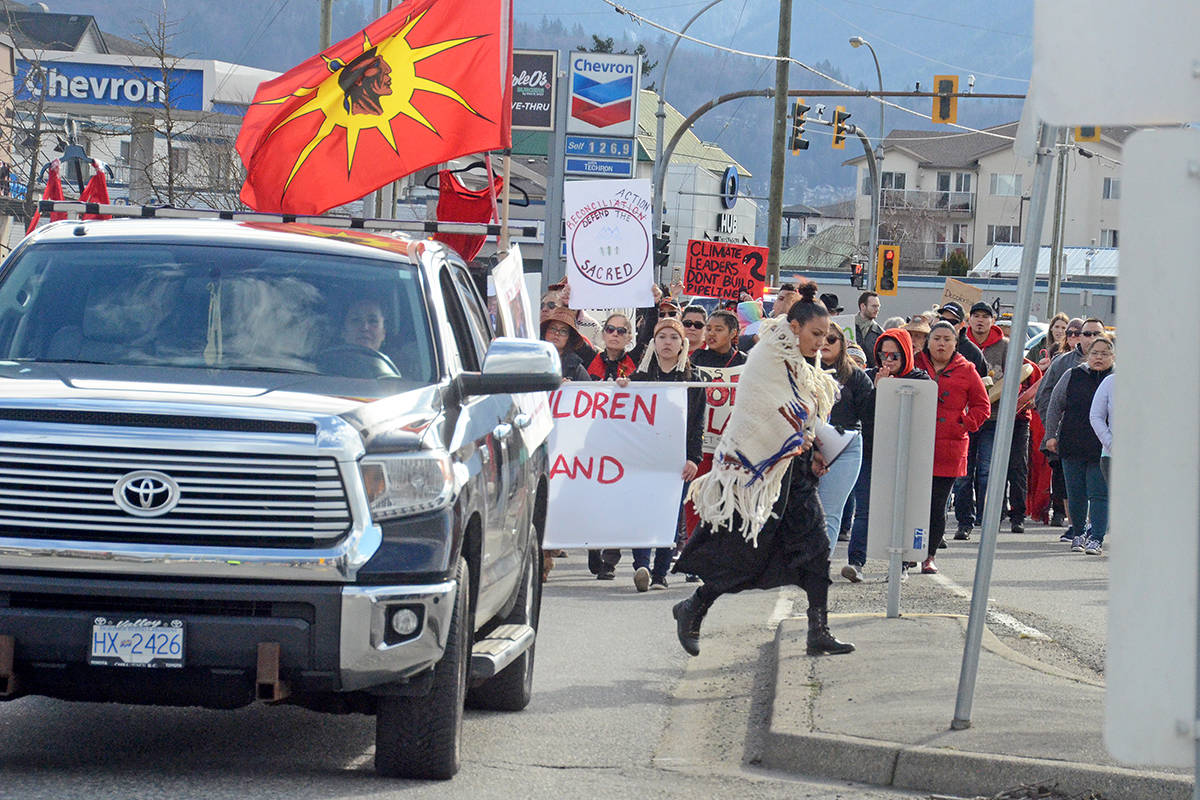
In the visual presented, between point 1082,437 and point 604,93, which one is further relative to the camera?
point 604,93

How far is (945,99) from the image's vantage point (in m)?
37.6

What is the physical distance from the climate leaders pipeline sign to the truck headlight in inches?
741

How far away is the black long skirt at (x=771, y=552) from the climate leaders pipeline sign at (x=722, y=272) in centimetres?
1533

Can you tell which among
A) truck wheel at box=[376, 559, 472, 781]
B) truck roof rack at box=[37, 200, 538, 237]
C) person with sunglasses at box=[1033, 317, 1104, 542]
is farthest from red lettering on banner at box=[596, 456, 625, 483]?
truck wheel at box=[376, 559, 472, 781]

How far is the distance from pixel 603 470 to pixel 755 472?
3.58 m

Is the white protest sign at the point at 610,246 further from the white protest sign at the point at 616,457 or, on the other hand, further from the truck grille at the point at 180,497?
the truck grille at the point at 180,497

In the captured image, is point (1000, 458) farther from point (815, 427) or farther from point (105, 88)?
point (105, 88)

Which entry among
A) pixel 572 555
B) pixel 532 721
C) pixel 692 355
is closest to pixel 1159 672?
pixel 532 721

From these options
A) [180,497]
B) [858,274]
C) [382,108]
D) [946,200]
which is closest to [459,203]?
[382,108]

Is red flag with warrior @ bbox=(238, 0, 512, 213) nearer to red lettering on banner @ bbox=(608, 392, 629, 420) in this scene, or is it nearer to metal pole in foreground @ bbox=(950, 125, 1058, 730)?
red lettering on banner @ bbox=(608, 392, 629, 420)

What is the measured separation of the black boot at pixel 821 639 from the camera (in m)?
8.73

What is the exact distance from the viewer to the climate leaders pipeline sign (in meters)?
24.5

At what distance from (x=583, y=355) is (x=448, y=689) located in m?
8.00

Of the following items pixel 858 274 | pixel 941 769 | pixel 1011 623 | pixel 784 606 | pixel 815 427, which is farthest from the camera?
pixel 858 274
